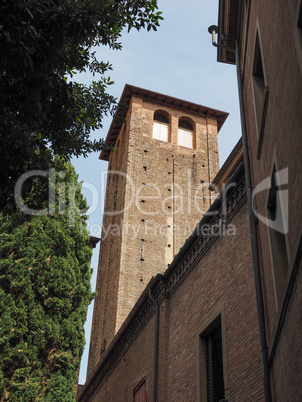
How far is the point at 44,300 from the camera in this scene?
50.1ft

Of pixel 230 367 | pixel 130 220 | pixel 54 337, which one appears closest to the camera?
pixel 230 367

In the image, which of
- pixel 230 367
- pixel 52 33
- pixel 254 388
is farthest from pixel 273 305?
pixel 52 33

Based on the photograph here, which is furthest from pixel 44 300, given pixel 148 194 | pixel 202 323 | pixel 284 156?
pixel 148 194

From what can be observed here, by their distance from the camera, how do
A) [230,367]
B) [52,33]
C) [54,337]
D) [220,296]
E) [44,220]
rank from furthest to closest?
[44,220] < [54,337] < [220,296] < [230,367] < [52,33]

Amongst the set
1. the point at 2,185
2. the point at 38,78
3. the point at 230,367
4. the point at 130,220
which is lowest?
the point at 230,367

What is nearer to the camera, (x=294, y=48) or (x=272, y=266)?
(x=294, y=48)

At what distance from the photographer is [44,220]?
53.8 feet

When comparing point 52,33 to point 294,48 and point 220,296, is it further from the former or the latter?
point 220,296

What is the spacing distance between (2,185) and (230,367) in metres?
4.61

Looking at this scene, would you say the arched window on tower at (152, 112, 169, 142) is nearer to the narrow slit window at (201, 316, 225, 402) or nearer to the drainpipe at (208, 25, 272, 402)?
the drainpipe at (208, 25, 272, 402)

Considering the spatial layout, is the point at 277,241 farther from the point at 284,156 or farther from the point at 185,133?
the point at 185,133

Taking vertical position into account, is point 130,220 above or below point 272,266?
above

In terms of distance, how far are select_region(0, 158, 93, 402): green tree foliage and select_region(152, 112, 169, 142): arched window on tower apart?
15.4 m

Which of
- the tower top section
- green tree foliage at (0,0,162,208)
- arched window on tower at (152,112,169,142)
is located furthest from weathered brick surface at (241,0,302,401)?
the tower top section
